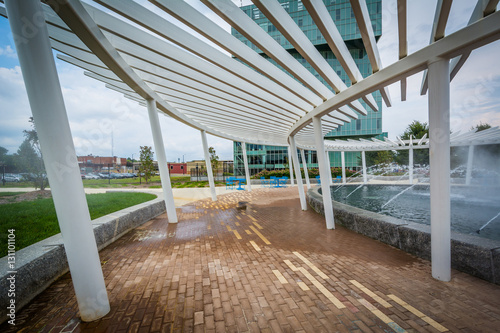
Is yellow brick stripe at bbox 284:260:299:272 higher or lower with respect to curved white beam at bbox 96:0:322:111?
lower

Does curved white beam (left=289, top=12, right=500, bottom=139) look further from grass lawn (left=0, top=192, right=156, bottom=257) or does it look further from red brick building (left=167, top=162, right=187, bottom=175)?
red brick building (left=167, top=162, right=187, bottom=175)

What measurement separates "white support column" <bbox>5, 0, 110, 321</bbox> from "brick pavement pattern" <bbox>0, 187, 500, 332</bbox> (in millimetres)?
481

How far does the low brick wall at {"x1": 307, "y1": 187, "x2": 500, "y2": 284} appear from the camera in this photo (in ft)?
10.6

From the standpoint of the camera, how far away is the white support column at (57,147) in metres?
2.28

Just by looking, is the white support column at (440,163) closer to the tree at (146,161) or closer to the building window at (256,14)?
the tree at (146,161)

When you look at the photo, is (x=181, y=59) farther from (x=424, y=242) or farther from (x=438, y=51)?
(x=424, y=242)

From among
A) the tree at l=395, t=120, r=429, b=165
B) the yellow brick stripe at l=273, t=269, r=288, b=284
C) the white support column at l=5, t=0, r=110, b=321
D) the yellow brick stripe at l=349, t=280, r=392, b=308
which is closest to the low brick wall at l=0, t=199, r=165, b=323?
the white support column at l=5, t=0, r=110, b=321

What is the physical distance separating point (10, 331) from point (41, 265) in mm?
967

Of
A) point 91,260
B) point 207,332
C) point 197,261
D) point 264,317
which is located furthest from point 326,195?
point 91,260

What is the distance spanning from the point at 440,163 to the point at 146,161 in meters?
23.6

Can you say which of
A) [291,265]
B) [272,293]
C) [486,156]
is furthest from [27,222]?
[486,156]

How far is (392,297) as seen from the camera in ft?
9.91

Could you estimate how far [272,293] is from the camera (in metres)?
3.23

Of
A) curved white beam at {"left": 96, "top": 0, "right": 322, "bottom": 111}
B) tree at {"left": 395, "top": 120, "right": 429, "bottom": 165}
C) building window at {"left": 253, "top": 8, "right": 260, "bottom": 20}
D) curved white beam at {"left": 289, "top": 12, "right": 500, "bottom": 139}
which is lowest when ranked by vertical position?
tree at {"left": 395, "top": 120, "right": 429, "bottom": 165}
